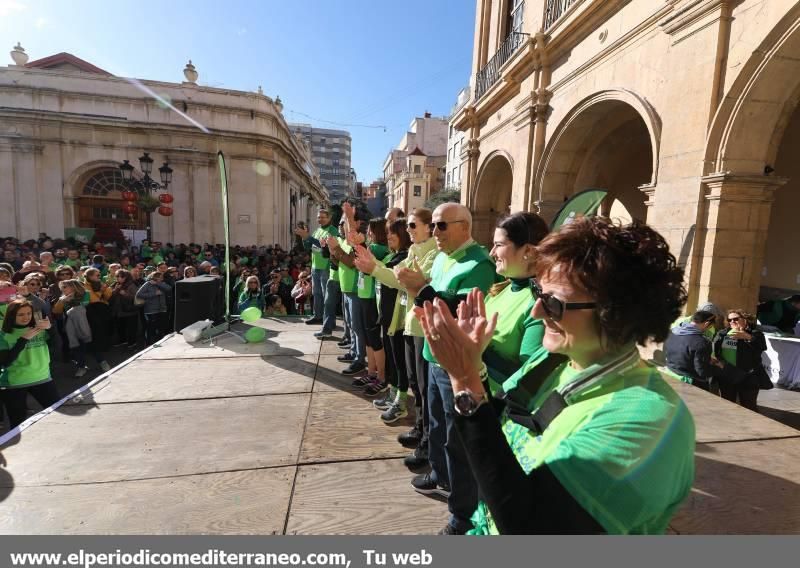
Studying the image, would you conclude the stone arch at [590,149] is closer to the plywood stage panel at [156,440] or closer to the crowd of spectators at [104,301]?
the crowd of spectators at [104,301]

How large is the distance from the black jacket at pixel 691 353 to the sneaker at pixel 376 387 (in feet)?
10.6

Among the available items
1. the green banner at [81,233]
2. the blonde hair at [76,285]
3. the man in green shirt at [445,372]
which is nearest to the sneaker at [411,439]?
the man in green shirt at [445,372]

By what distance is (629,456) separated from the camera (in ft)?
2.78

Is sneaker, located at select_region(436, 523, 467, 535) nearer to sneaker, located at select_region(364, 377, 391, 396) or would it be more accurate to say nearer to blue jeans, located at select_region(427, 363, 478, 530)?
blue jeans, located at select_region(427, 363, 478, 530)

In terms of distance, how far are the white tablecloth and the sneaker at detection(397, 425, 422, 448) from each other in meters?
6.13

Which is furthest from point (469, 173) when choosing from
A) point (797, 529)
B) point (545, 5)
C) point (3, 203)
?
point (3, 203)

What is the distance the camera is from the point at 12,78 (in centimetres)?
1925

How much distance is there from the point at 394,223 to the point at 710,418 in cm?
361

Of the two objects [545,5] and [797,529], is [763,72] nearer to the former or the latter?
[797,529]

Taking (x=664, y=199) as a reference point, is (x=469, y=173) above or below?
above

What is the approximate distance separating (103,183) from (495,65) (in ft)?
70.6

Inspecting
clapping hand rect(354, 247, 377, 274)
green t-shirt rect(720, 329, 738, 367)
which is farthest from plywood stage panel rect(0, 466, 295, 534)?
green t-shirt rect(720, 329, 738, 367)

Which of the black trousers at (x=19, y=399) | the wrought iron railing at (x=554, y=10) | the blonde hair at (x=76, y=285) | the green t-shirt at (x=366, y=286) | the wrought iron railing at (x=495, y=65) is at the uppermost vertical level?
the wrought iron railing at (x=495, y=65)

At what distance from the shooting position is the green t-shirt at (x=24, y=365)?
3863 millimetres
